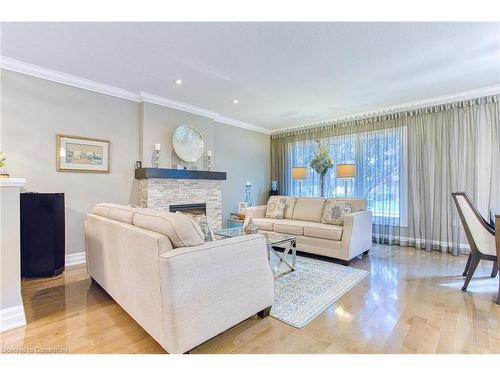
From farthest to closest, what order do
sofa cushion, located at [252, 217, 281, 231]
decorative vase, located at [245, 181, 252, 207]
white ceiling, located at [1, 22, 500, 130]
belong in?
decorative vase, located at [245, 181, 252, 207]
sofa cushion, located at [252, 217, 281, 231]
white ceiling, located at [1, 22, 500, 130]

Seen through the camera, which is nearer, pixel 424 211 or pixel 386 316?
pixel 386 316

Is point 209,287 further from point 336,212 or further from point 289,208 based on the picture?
point 289,208

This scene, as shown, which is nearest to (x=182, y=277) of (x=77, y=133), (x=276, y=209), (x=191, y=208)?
(x=77, y=133)

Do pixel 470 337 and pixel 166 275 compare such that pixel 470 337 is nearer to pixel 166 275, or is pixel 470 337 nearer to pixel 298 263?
pixel 298 263

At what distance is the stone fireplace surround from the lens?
3928 millimetres

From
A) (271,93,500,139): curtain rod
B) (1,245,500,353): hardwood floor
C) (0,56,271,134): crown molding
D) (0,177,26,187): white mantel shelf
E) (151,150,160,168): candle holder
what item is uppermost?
(0,56,271,134): crown molding

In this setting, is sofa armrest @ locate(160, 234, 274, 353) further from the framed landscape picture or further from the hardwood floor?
the framed landscape picture

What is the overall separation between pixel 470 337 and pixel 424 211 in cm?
283

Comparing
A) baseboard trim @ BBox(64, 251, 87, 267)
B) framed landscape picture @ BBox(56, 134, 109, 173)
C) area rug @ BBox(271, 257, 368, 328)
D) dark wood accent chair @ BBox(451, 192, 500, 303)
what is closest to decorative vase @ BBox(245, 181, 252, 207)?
area rug @ BBox(271, 257, 368, 328)

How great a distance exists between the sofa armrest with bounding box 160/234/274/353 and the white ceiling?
188cm
